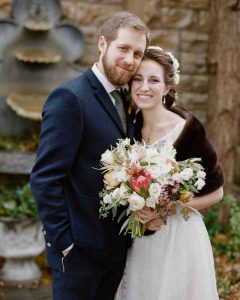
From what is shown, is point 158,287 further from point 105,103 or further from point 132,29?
point 132,29

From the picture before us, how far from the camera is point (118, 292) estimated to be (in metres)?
3.27

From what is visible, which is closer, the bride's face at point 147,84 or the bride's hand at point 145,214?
the bride's hand at point 145,214

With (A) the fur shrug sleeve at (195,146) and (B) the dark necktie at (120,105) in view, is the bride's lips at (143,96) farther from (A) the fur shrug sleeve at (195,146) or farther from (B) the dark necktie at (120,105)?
(A) the fur shrug sleeve at (195,146)

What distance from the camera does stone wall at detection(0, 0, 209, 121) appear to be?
643 cm

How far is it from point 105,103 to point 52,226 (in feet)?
2.10

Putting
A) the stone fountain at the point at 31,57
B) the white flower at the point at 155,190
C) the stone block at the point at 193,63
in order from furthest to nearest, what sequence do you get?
the stone block at the point at 193,63
the stone fountain at the point at 31,57
the white flower at the point at 155,190

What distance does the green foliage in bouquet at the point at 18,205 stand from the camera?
489 cm

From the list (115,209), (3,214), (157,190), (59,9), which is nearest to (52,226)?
(115,209)

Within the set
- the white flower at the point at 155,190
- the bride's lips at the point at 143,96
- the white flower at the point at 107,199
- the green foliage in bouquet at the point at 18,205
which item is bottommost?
the green foliage in bouquet at the point at 18,205

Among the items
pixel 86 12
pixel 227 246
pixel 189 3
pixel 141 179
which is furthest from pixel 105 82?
pixel 189 3

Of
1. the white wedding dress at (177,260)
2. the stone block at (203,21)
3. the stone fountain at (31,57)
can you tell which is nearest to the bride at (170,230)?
the white wedding dress at (177,260)

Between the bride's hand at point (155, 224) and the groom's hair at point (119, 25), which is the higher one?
the groom's hair at point (119, 25)

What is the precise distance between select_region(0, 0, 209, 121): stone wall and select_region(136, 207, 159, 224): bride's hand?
3847 mm

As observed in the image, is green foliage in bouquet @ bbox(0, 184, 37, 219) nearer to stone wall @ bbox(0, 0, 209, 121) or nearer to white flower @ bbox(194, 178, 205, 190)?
stone wall @ bbox(0, 0, 209, 121)
